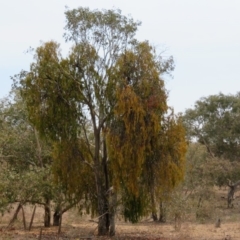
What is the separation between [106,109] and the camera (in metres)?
20.3

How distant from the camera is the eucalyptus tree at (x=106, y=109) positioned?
1945 cm

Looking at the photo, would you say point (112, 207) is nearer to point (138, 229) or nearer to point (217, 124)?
point (138, 229)

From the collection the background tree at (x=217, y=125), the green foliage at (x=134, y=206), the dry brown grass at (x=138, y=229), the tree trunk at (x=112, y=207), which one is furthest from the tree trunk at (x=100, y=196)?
the background tree at (x=217, y=125)

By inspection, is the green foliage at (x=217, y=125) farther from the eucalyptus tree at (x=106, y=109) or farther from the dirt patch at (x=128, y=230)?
the eucalyptus tree at (x=106, y=109)

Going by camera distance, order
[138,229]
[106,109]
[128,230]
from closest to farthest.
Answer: [106,109] → [128,230] → [138,229]

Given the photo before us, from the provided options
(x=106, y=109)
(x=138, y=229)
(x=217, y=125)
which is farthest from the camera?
(x=217, y=125)

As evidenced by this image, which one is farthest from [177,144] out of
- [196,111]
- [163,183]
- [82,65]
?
[196,111]

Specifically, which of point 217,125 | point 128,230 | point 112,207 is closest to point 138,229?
point 128,230

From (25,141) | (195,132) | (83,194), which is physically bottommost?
(83,194)

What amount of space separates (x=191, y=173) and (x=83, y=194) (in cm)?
1787

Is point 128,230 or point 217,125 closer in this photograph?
point 128,230

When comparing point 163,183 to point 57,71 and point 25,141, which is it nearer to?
point 57,71

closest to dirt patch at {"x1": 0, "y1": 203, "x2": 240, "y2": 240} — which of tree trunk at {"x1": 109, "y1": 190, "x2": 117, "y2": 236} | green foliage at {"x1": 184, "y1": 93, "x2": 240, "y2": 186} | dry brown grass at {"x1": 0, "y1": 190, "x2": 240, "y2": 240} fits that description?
dry brown grass at {"x1": 0, "y1": 190, "x2": 240, "y2": 240}

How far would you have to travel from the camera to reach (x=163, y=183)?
790 inches
